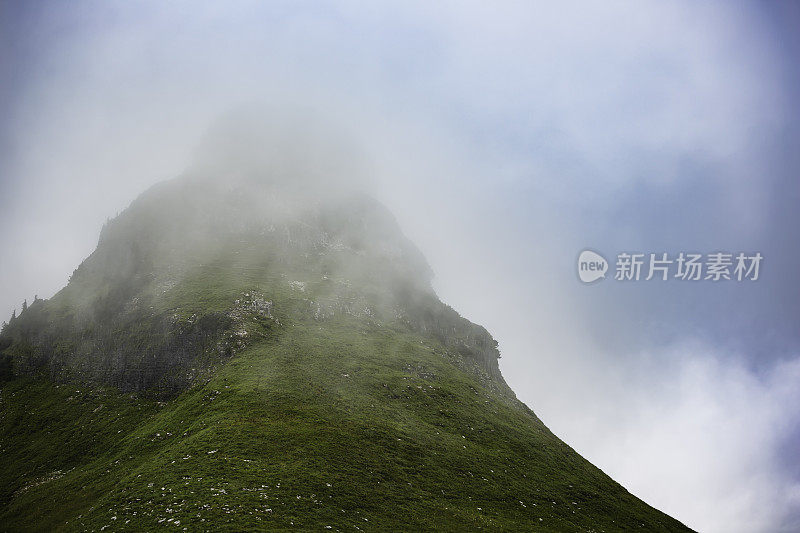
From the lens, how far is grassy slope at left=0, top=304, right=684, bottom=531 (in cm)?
4966

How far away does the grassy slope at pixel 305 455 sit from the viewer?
4966 cm

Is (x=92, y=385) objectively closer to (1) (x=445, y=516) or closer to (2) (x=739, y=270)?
(1) (x=445, y=516)

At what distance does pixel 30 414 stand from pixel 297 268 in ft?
243

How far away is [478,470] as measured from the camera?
232 feet

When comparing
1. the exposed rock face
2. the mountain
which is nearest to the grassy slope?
the mountain

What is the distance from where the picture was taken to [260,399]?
7444 cm

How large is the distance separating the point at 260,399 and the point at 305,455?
1900 centimetres

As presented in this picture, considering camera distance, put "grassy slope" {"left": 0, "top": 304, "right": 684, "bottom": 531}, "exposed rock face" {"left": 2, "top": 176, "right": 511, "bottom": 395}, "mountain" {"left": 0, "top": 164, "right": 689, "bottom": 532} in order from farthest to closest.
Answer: "exposed rock face" {"left": 2, "top": 176, "right": 511, "bottom": 395} < "mountain" {"left": 0, "top": 164, "right": 689, "bottom": 532} < "grassy slope" {"left": 0, "top": 304, "right": 684, "bottom": 531}

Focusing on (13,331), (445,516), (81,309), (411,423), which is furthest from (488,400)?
(13,331)

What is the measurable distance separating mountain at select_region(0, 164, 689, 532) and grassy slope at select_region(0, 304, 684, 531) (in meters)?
0.39

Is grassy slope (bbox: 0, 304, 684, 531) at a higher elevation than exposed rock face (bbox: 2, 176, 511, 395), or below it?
below

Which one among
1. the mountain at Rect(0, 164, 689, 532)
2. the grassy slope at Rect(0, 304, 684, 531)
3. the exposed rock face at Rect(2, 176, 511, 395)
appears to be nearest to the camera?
the grassy slope at Rect(0, 304, 684, 531)
